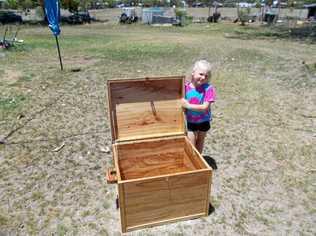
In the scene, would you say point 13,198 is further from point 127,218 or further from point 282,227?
point 282,227

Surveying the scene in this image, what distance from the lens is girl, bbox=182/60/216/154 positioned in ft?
7.62

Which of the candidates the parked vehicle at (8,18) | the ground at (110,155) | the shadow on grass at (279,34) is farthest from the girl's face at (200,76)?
the parked vehicle at (8,18)

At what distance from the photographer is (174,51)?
10.8 m

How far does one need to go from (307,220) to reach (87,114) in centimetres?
345

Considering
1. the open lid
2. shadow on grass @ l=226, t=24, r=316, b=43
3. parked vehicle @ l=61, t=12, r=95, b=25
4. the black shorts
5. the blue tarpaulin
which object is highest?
the blue tarpaulin

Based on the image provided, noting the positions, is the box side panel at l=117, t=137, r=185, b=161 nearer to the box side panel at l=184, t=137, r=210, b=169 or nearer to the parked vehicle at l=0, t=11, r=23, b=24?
the box side panel at l=184, t=137, r=210, b=169

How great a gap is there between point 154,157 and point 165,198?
61 cm

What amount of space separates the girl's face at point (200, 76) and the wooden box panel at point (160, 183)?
531mm

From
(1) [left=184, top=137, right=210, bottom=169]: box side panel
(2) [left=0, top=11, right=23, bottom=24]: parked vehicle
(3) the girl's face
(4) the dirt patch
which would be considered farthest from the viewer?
(2) [left=0, top=11, right=23, bottom=24]: parked vehicle

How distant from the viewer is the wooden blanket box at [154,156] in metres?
1.97

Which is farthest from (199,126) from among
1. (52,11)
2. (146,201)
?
(52,11)

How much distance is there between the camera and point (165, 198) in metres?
2.03

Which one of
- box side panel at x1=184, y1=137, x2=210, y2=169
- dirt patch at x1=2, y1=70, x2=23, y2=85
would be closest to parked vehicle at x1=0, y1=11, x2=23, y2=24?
dirt patch at x1=2, y1=70, x2=23, y2=85

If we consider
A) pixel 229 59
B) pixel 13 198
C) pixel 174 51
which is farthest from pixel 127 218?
pixel 174 51
